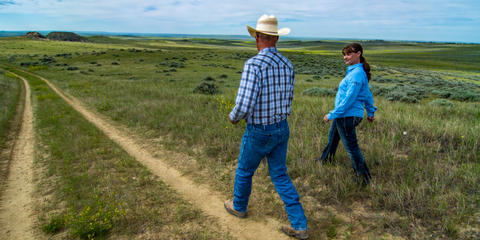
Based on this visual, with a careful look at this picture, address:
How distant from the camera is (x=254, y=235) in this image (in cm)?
328

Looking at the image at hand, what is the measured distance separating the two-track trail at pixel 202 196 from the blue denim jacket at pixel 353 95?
181 cm

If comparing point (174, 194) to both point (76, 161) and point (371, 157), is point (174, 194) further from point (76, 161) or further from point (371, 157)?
point (371, 157)

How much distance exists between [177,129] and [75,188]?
10.5ft

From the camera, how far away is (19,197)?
4.33 meters

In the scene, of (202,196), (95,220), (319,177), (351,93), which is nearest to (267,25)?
(351,93)

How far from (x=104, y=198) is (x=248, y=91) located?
3057 mm

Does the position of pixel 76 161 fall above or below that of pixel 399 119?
below

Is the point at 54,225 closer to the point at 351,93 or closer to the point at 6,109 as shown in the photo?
the point at 351,93

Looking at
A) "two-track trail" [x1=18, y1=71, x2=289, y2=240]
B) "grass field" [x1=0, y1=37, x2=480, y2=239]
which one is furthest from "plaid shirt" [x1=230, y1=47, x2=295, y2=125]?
"grass field" [x1=0, y1=37, x2=480, y2=239]

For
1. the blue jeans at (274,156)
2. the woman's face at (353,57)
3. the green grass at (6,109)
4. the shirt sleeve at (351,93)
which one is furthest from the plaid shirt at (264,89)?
the green grass at (6,109)

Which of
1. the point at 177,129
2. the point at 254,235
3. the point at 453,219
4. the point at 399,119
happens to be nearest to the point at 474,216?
the point at 453,219

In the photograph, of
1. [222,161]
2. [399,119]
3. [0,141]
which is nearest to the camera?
[222,161]

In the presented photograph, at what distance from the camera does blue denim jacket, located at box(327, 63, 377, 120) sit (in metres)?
3.54

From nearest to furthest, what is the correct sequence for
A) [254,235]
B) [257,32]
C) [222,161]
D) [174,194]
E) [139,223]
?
1. [257,32]
2. [254,235]
3. [139,223]
4. [174,194]
5. [222,161]
